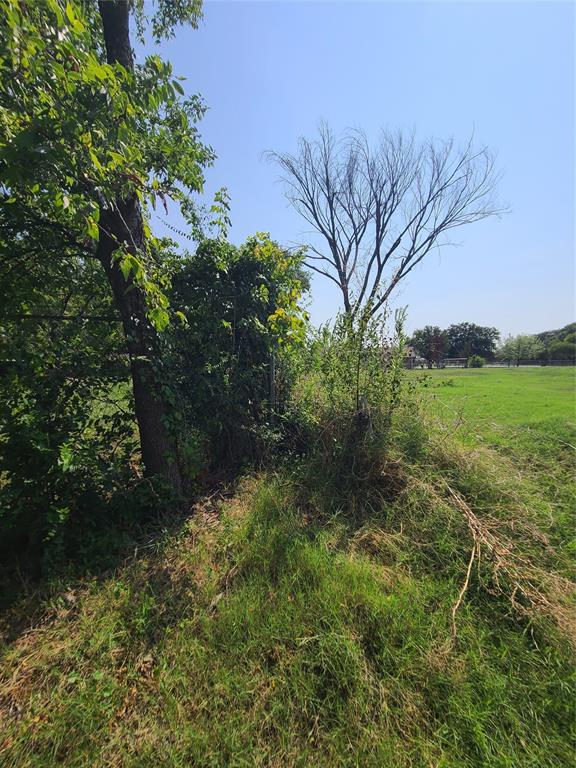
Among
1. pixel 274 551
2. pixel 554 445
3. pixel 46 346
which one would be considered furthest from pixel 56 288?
pixel 554 445

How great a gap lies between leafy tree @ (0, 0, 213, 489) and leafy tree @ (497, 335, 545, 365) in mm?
52589

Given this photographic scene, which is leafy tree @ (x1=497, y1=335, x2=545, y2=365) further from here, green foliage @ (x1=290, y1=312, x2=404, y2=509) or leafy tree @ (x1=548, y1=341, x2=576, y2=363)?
green foliage @ (x1=290, y1=312, x2=404, y2=509)

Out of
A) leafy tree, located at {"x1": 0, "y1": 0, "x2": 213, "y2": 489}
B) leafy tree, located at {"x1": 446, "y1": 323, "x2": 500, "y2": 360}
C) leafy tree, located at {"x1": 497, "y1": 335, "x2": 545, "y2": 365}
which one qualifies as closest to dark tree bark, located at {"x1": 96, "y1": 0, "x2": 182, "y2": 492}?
leafy tree, located at {"x1": 0, "y1": 0, "x2": 213, "y2": 489}

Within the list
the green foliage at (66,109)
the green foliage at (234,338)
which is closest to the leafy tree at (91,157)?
the green foliage at (66,109)

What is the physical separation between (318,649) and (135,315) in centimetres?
272

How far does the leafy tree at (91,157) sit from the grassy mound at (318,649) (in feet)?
3.74

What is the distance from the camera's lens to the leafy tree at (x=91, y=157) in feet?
5.08

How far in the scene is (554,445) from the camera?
12.8 ft

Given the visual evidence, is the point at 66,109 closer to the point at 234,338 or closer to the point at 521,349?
the point at 234,338

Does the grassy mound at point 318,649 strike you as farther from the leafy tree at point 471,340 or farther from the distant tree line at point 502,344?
the leafy tree at point 471,340

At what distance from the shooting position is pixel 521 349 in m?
47.7

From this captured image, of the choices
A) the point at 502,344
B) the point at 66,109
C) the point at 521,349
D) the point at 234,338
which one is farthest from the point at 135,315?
the point at 502,344

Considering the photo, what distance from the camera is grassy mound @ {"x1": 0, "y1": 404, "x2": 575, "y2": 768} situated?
1380 mm

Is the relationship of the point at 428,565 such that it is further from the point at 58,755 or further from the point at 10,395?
the point at 10,395
